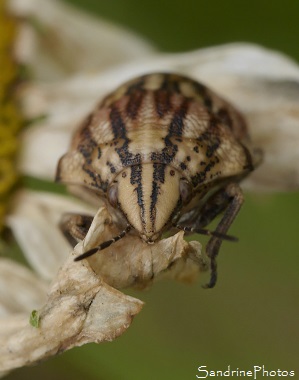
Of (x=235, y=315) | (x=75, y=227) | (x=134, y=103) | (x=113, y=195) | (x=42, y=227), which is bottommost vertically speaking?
(x=235, y=315)

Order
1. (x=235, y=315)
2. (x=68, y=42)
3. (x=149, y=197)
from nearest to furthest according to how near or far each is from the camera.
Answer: (x=149, y=197) → (x=235, y=315) → (x=68, y=42)

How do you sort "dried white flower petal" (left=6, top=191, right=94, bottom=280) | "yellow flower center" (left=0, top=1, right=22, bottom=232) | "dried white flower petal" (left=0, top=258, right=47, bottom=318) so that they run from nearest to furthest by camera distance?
"dried white flower petal" (left=0, top=258, right=47, bottom=318) < "dried white flower petal" (left=6, top=191, right=94, bottom=280) < "yellow flower center" (left=0, top=1, right=22, bottom=232)

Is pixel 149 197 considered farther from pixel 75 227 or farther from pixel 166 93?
pixel 166 93

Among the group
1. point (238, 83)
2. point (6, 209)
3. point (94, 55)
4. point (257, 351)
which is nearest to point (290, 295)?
point (257, 351)

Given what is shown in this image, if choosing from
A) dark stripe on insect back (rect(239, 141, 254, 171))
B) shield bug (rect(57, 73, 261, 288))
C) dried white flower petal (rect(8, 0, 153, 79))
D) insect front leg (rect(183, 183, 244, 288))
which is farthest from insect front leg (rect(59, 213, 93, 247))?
dried white flower petal (rect(8, 0, 153, 79))

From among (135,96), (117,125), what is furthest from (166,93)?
(117,125)

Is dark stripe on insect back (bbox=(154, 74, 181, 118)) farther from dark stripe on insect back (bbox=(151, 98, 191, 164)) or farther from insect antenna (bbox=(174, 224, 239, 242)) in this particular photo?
insect antenna (bbox=(174, 224, 239, 242))

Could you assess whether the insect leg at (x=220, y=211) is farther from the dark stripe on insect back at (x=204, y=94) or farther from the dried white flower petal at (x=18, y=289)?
the dried white flower petal at (x=18, y=289)

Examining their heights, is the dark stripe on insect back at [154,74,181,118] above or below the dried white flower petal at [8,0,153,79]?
above
